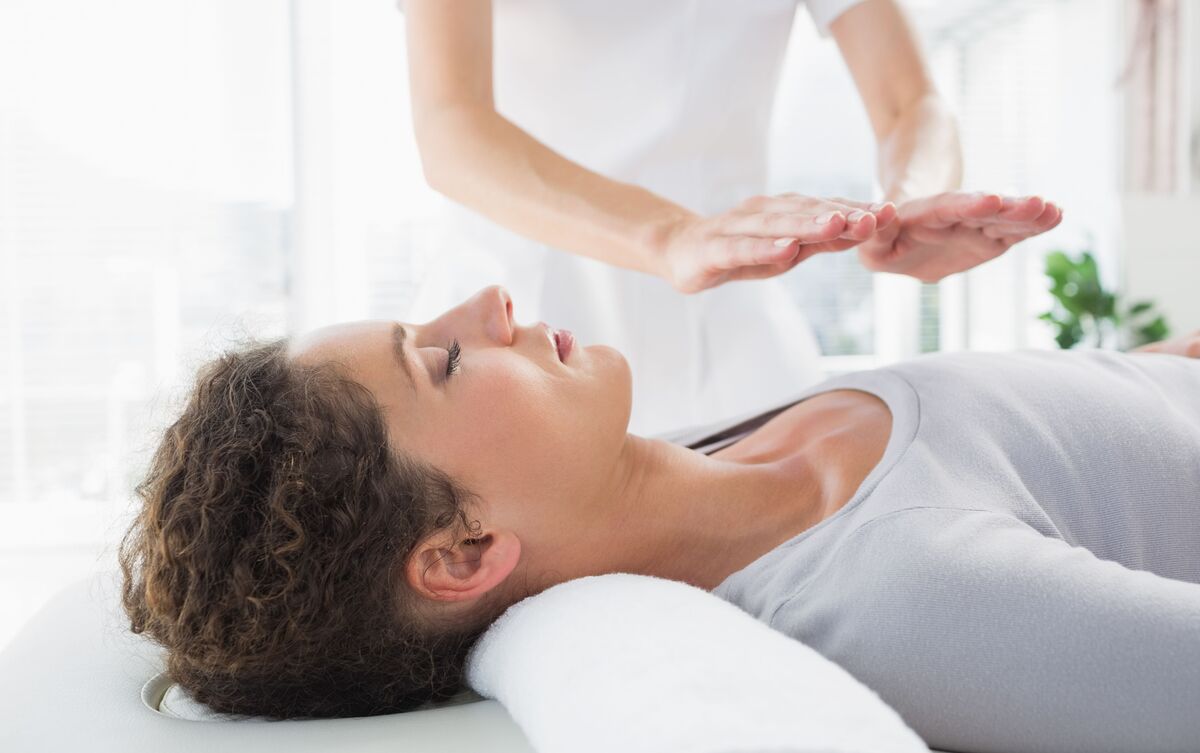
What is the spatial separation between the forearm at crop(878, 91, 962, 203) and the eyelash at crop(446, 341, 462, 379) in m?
0.73

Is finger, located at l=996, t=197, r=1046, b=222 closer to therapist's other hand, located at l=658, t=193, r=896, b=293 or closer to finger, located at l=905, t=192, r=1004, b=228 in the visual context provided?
finger, located at l=905, t=192, r=1004, b=228

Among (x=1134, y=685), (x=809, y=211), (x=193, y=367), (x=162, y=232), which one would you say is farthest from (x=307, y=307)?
(x=1134, y=685)

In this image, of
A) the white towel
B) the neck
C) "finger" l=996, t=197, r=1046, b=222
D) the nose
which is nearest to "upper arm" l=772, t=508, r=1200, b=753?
the white towel

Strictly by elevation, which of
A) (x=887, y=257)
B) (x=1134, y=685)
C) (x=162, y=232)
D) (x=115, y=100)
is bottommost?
(x=1134, y=685)

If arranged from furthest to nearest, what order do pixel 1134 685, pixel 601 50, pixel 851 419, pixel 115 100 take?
pixel 115 100
pixel 601 50
pixel 851 419
pixel 1134 685

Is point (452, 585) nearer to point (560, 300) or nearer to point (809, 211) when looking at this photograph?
point (809, 211)

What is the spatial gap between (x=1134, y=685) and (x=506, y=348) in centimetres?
74

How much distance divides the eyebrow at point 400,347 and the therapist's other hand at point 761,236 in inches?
12.8

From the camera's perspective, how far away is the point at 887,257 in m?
1.47

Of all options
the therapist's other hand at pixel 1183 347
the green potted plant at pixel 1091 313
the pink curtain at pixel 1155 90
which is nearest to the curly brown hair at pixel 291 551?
the therapist's other hand at pixel 1183 347

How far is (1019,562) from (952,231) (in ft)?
1.81

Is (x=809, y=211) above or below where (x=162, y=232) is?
below

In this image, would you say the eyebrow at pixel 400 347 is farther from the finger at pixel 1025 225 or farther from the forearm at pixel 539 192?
the finger at pixel 1025 225

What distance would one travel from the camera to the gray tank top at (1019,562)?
881mm
